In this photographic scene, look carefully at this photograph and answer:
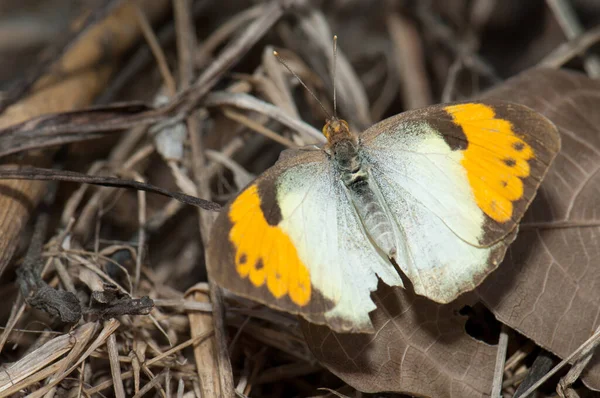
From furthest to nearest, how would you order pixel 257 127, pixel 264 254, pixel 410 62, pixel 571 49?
1. pixel 410 62
2. pixel 571 49
3. pixel 257 127
4. pixel 264 254

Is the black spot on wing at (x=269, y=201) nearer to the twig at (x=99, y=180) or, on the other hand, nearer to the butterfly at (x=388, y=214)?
the butterfly at (x=388, y=214)

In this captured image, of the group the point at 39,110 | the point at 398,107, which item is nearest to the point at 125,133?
the point at 39,110

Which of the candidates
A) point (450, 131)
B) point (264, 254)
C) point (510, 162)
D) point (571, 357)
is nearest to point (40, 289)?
point (264, 254)

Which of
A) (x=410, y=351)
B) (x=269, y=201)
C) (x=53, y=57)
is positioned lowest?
(x=410, y=351)

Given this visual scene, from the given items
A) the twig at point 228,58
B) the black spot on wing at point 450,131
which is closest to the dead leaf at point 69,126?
the twig at point 228,58

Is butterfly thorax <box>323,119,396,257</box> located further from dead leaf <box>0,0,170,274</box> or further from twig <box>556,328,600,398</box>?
dead leaf <box>0,0,170,274</box>

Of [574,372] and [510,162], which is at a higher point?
[510,162]

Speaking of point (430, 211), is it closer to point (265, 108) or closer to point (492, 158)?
point (492, 158)
